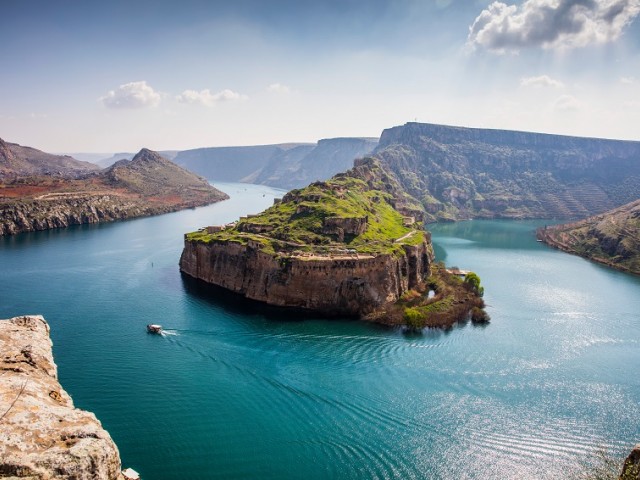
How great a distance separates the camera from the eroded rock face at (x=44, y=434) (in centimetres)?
2066

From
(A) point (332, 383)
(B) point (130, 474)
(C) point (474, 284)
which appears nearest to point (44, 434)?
(B) point (130, 474)

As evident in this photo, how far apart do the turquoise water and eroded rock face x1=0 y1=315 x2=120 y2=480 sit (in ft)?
46.8

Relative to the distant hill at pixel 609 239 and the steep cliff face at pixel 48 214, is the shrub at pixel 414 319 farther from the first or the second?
the steep cliff face at pixel 48 214

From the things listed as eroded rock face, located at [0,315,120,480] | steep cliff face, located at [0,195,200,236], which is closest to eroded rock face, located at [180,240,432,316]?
eroded rock face, located at [0,315,120,480]

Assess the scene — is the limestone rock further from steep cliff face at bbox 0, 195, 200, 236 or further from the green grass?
steep cliff face at bbox 0, 195, 200, 236

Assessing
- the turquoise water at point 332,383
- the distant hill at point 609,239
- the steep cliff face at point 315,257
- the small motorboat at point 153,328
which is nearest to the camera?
the turquoise water at point 332,383

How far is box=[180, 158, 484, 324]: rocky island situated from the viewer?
80.6m

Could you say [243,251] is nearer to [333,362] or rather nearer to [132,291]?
[132,291]

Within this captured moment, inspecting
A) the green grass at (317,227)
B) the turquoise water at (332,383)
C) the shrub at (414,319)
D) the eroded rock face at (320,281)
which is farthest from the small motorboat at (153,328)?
the shrub at (414,319)

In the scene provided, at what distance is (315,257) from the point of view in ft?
274

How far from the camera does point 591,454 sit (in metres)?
42.6

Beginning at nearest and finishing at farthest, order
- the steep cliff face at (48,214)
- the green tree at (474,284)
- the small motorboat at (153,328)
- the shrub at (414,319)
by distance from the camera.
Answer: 1. the small motorboat at (153,328)
2. the shrub at (414,319)
3. the green tree at (474,284)
4. the steep cliff face at (48,214)

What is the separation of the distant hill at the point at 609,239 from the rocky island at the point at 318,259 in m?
72.3

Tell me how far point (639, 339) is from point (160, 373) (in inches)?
3005
